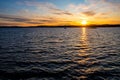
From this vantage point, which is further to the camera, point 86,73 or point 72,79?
point 86,73

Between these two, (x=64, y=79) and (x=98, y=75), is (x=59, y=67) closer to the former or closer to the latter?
(x=64, y=79)

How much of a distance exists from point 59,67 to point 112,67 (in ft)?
22.6

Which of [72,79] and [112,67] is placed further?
[112,67]

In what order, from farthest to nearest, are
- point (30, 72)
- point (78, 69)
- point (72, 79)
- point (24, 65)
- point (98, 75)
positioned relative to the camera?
point (24, 65) → point (78, 69) → point (30, 72) → point (98, 75) → point (72, 79)

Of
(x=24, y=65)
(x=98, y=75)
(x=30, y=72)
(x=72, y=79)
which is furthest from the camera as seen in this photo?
(x=24, y=65)

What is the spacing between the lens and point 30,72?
15523mm

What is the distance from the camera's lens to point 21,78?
13844 mm

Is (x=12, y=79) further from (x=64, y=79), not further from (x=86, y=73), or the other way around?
(x=86, y=73)

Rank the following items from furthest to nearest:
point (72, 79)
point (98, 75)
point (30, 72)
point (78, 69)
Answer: point (78, 69) < point (30, 72) < point (98, 75) < point (72, 79)

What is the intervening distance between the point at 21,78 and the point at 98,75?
8174mm

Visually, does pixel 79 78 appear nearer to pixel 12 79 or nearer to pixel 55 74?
pixel 55 74

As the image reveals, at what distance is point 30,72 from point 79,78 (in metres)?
5.72

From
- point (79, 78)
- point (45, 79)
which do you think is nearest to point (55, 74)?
point (45, 79)

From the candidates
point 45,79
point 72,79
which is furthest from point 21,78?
point 72,79
